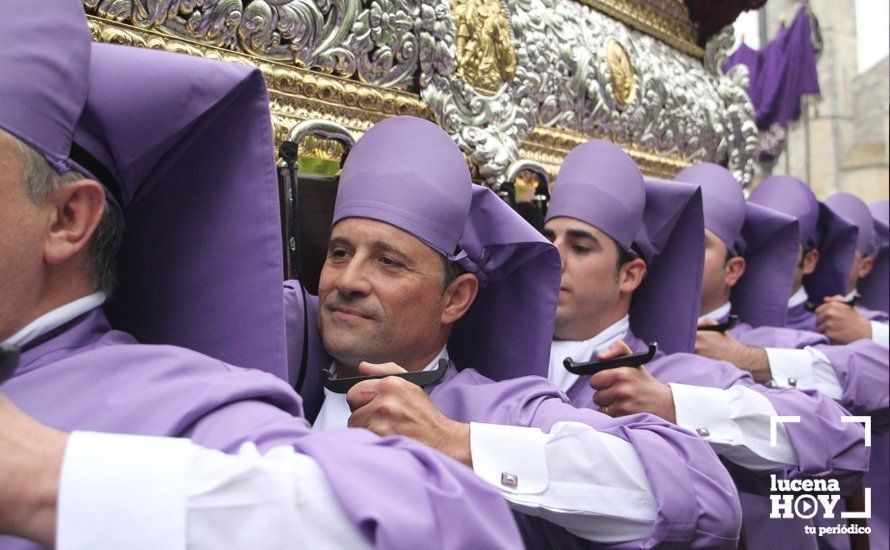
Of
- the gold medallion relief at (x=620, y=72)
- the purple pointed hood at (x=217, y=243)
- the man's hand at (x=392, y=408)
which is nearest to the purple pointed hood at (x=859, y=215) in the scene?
the gold medallion relief at (x=620, y=72)

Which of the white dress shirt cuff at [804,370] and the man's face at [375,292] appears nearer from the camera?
the man's face at [375,292]

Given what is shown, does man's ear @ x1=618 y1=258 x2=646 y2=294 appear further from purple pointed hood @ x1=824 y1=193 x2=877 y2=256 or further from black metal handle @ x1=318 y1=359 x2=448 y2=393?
purple pointed hood @ x1=824 y1=193 x2=877 y2=256

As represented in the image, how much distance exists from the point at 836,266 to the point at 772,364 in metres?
Result: 1.31

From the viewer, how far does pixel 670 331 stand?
106 inches

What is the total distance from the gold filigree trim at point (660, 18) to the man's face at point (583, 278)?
1.05 meters

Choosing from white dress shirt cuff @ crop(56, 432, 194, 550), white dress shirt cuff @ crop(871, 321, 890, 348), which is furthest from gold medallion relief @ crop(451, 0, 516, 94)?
white dress shirt cuff @ crop(871, 321, 890, 348)

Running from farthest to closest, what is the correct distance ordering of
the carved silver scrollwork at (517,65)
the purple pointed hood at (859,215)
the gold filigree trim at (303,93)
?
1. the purple pointed hood at (859,215)
2. the carved silver scrollwork at (517,65)
3. the gold filigree trim at (303,93)

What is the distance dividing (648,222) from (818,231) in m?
1.91

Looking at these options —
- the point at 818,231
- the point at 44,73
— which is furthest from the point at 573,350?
the point at 818,231

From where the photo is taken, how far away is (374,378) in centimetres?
165

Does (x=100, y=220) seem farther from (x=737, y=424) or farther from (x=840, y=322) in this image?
(x=840, y=322)

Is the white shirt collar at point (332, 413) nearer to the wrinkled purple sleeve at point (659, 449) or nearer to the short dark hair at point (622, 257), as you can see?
the wrinkled purple sleeve at point (659, 449)

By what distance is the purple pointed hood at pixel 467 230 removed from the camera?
6.21 ft

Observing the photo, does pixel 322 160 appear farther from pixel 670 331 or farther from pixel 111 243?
pixel 670 331
